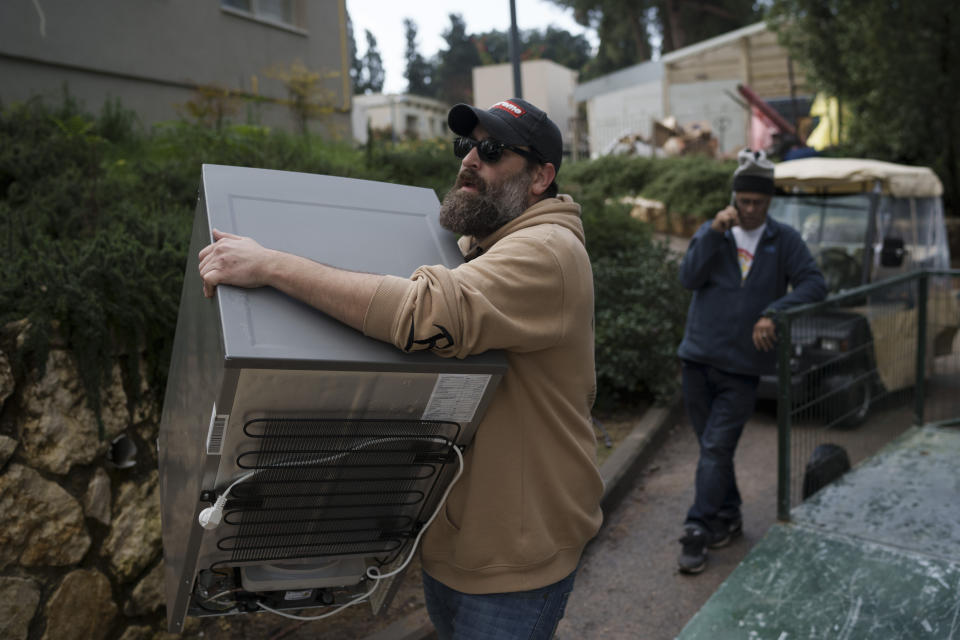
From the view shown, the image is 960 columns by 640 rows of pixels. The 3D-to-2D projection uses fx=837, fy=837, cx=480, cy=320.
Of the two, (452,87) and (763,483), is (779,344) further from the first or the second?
(452,87)

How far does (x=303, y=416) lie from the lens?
66.0 inches

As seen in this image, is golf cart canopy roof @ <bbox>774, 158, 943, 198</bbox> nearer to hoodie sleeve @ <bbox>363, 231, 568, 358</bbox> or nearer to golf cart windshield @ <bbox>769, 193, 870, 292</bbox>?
golf cart windshield @ <bbox>769, 193, 870, 292</bbox>

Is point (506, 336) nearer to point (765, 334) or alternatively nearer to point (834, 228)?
point (765, 334)

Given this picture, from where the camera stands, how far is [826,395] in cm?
471

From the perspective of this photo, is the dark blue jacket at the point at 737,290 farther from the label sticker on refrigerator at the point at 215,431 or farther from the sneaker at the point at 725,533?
the label sticker on refrigerator at the point at 215,431

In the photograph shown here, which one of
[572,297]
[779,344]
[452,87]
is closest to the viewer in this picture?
[572,297]

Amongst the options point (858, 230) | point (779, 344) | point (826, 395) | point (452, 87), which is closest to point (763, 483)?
point (826, 395)

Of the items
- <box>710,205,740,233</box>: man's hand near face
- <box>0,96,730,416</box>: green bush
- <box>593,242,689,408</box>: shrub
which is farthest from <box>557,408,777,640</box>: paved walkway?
<box>710,205,740,233</box>: man's hand near face

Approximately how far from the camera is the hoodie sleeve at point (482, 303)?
1.66m

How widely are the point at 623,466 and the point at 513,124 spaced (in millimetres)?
3999

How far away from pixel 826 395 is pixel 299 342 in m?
3.89

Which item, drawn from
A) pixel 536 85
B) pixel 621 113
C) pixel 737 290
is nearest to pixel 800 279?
pixel 737 290

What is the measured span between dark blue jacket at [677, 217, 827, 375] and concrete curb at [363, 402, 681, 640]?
0.99 m

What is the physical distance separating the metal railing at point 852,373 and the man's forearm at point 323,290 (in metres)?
3.08
